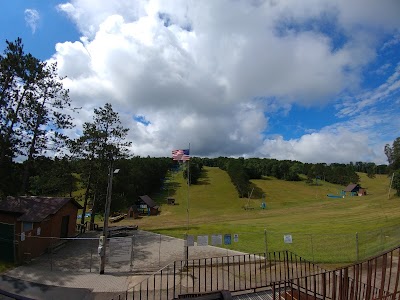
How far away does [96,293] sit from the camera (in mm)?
12812

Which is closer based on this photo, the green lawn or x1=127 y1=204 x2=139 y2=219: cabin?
the green lawn

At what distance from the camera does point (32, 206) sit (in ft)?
70.5

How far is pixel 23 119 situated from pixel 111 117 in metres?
11.4

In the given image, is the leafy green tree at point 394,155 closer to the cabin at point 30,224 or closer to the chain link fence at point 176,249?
the chain link fence at point 176,249

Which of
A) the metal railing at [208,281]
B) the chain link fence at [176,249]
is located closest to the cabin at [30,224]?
the chain link fence at [176,249]

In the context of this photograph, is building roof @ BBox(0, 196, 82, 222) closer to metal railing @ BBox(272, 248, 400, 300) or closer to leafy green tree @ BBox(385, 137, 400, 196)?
metal railing @ BBox(272, 248, 400, 300)

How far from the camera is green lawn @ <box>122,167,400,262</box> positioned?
812 inches

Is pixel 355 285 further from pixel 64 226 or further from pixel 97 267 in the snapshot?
pixel 64 226

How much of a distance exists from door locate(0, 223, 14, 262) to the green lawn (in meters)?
10.7

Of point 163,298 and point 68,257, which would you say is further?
point 68,257

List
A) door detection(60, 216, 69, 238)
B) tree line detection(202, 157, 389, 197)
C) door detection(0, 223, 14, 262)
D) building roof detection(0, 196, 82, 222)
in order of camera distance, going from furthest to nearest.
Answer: tree line detection(202, 157, 389, 197) < door detection(60, 216, 69, 238) < building roof detection(0, 196, 82, 222) < door detection(0, 223, 14, 262)

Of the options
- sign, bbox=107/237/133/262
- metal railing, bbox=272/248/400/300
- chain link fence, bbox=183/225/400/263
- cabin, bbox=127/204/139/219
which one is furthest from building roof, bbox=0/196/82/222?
cabin, bbox=127/204/139/219

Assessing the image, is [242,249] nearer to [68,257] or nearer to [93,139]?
[68,257]

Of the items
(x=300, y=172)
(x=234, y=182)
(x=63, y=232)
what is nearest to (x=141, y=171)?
(x=234, y=182)
